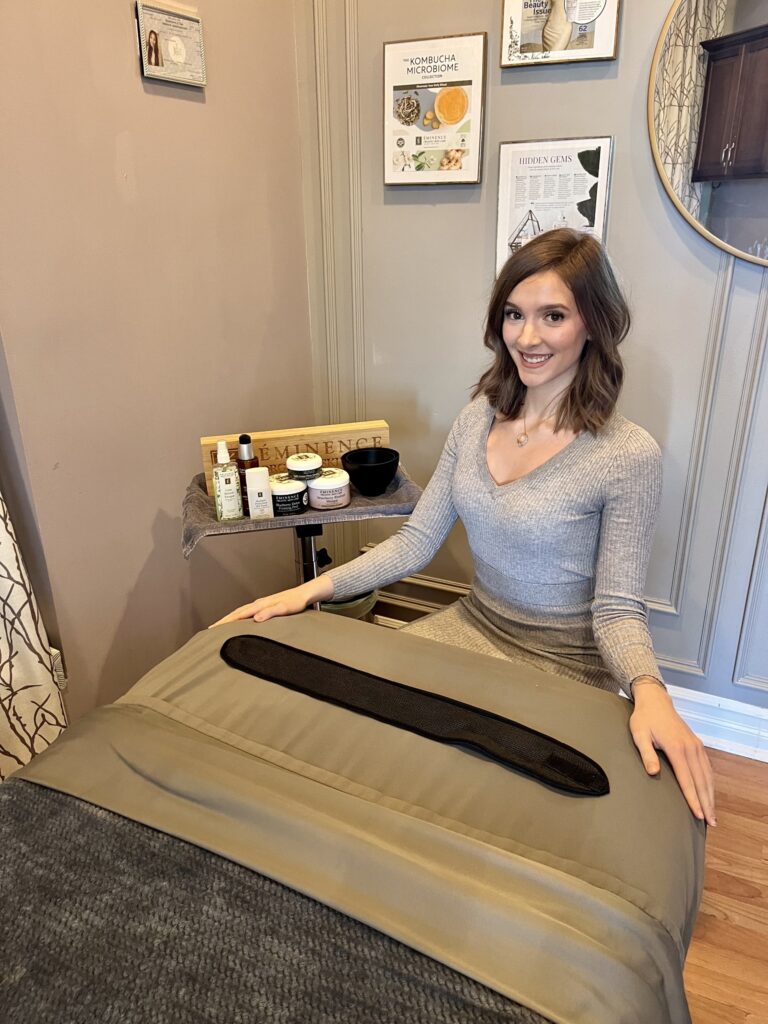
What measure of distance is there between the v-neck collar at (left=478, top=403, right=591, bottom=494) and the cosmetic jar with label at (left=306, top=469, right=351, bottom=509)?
0.28 meters

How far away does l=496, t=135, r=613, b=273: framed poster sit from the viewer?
1.60m

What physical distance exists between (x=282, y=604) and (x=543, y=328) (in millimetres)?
621

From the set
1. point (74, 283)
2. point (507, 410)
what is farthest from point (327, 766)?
point (74, 283)

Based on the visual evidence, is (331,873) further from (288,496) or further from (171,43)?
(171,43)

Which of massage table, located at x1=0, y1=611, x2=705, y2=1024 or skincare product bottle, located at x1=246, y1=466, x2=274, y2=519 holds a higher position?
skincare product bottle, located at x1=246, y1=466, x2=274, y2=519

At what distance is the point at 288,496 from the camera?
138 cm

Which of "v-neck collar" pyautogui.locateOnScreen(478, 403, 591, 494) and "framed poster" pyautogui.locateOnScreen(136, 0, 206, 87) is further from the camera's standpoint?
"framed poster" pyautogui.locateOnScreen(136, 0, 206, 87)

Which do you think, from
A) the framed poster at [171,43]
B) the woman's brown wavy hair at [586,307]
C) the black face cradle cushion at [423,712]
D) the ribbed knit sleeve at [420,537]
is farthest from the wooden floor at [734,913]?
the framed poster at [171,43]

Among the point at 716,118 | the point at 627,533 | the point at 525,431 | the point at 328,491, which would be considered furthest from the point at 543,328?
the point at 716,118

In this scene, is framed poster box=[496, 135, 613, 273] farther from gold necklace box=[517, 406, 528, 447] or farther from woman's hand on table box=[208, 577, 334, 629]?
woman's hand on table box=[208, 577, 334, 629]

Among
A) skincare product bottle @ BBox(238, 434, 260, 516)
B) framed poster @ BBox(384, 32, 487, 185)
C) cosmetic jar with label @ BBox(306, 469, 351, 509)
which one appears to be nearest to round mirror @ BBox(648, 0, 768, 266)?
framed poster @ BBox(384, 32, 487, 185)

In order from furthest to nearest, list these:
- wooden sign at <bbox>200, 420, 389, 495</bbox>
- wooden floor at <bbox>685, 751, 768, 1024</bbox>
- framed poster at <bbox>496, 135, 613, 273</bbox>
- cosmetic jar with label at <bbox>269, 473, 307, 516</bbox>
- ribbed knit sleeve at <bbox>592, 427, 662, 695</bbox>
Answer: framed poster at <bbox>496, 135, 613, 273</bbox>
wooden sign at <bbox>200, 420, 389, 495</bbox>
cosmetic jar with label at <bbox>269, 473, 307, 516</bbox>
wooden floor at <bbox>685, 751, 768, 1024</bbox>
ribbed knit sleeve at <bbox>592, 427, 662, 695</bbox>

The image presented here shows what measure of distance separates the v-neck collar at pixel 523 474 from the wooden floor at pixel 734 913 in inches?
37.1

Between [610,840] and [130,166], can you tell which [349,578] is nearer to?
[610,840]
